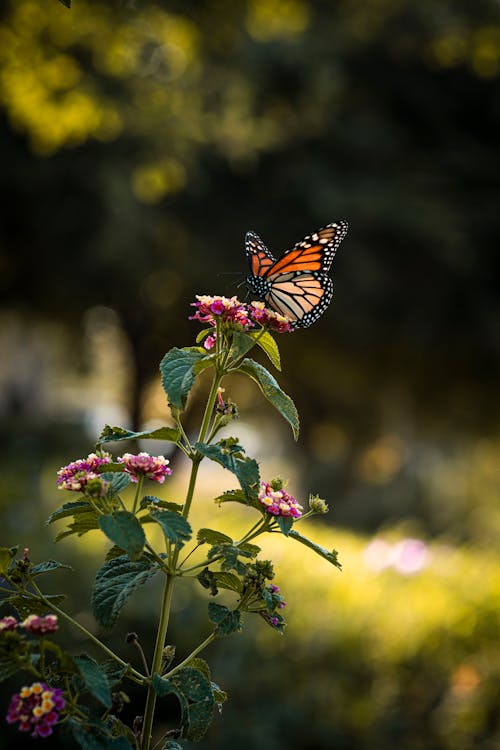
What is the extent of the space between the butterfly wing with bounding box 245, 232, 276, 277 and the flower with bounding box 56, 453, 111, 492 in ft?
2.52

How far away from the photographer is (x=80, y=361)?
48.3 feet

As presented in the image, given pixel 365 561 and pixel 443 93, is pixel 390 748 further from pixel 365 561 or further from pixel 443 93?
pixel 443 93

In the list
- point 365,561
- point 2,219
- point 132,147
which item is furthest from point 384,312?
point 365,561

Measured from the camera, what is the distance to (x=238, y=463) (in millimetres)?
1257

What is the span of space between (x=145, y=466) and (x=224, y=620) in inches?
10.9

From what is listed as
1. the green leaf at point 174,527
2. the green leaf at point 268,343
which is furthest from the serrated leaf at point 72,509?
the green leaf at point 268,343

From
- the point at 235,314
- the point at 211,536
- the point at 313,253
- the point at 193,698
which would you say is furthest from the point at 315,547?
the point at 313,253

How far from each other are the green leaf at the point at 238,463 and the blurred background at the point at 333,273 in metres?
1.96

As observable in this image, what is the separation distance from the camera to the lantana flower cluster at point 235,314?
1.31 meters

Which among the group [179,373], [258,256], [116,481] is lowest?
[116,481]

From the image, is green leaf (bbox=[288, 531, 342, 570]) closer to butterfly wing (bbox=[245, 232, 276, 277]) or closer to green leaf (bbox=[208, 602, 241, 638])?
green leaf (bbox=[208, 602, 241, 638])

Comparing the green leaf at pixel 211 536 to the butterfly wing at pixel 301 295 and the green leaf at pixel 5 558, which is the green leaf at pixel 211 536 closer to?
the green leaf at pixel 5 558

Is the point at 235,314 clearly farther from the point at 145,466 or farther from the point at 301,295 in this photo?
the point at 301,295

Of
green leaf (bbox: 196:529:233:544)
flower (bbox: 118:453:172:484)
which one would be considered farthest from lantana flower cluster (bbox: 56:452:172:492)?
green leaf (bbox: 196:529:233:544)
